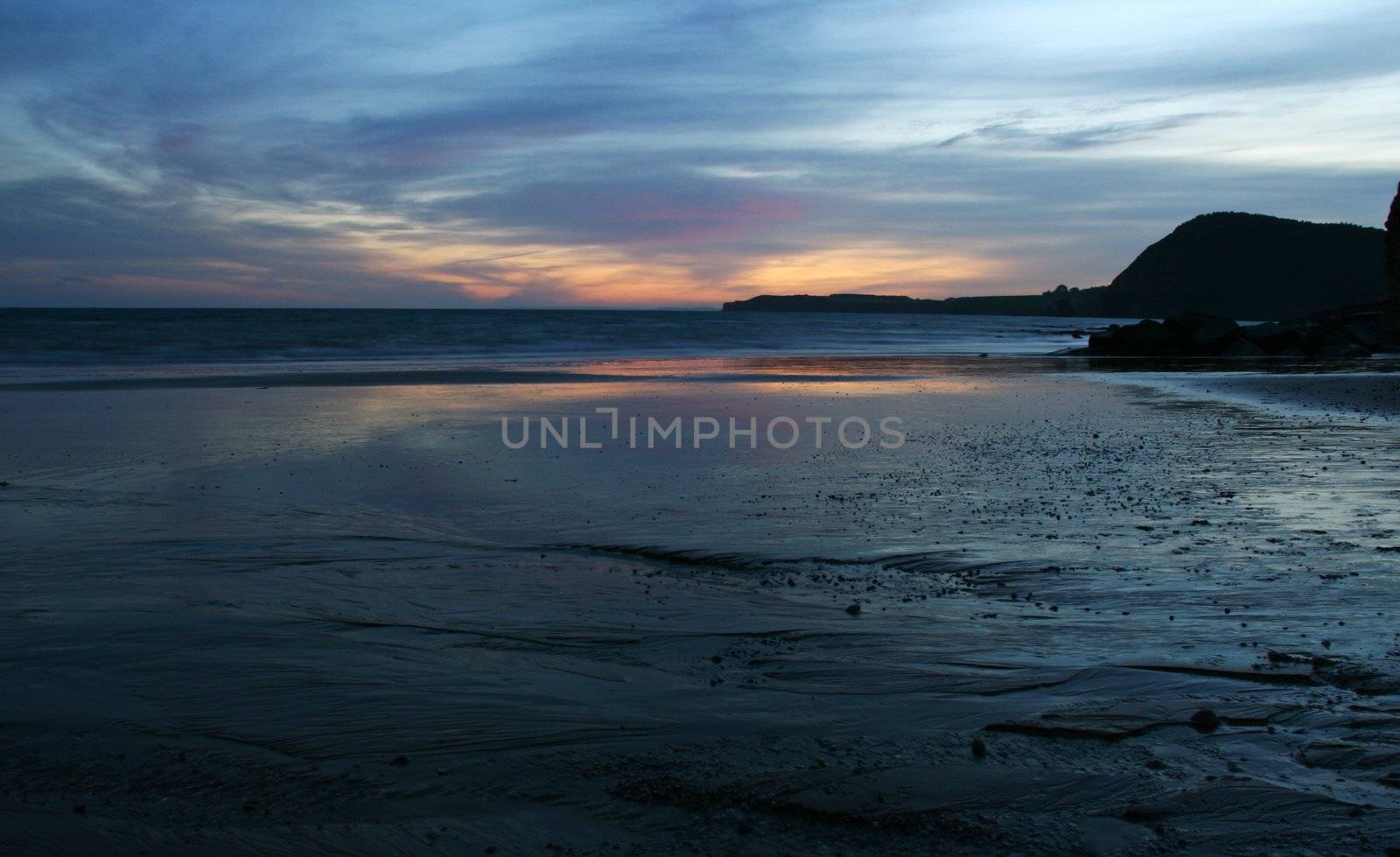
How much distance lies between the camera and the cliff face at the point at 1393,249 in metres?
53.1

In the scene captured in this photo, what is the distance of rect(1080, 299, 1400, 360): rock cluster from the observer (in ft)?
133

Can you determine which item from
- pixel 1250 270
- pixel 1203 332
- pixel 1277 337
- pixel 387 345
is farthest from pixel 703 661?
pixel 1250 270

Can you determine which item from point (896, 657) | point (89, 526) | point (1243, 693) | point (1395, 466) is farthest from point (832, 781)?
point (1395, 466)

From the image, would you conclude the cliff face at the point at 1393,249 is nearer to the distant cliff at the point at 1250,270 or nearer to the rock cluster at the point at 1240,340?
the rock cluster at the point at 1240,340

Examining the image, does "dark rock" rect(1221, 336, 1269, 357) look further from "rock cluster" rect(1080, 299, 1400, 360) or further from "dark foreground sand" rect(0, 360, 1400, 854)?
"dark foreground sand" rect(0, 360, 1400, 854)

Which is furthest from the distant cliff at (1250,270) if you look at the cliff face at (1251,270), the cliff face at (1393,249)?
the cliff face at (1393,249)

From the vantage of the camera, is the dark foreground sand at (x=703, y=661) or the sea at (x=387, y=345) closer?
the dark foreground sand at (x=703, y=661)

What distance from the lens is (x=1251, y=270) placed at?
174 metres

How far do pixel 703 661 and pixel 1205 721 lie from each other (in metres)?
2.18

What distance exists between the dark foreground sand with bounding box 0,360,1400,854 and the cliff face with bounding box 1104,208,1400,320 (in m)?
167

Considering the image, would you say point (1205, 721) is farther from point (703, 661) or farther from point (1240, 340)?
point (1240, 340)

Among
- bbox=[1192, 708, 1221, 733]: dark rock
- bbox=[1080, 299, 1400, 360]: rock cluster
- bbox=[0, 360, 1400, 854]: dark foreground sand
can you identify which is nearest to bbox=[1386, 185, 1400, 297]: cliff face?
bbox=[1080, 299, 1400, 360]: rock cluster

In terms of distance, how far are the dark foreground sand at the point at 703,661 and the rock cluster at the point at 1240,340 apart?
3494 cm

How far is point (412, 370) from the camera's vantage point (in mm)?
32125
